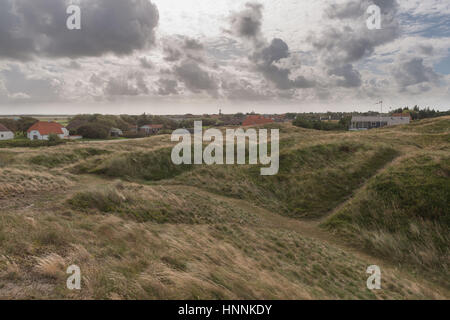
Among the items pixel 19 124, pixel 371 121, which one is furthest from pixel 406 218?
pixel 19 124

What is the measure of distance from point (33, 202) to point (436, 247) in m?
17.1

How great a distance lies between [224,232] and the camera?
976cm

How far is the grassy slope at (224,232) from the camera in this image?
178 inches

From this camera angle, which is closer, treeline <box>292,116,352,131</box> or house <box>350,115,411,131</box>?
treeline <box>292,116,352,131</box>

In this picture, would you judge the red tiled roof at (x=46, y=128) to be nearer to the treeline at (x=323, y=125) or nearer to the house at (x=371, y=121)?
the treeline at (x=323, y=125)

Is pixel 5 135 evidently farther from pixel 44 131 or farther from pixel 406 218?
pixel 406 218

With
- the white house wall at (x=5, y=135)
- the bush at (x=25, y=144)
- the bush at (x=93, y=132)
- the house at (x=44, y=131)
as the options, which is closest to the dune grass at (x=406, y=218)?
the bush at (x=25, y=144)

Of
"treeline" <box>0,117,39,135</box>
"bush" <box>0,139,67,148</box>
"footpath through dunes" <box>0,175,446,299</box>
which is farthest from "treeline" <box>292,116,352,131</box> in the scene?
"treeline" <box>0,117,39,135</box>

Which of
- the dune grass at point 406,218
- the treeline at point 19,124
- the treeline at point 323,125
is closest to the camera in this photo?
the dune grass at point 406,218

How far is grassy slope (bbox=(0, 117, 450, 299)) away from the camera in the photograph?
4.52m

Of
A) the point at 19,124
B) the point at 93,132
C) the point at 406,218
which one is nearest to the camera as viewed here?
the point at 406,218

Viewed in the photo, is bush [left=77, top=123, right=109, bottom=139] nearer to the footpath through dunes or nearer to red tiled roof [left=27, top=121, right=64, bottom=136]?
red tiled roof [left=27, top=121, right=64, bottom=136]

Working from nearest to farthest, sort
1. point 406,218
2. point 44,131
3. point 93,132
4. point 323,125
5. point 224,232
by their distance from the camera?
point 224,232
point 406,218
point 44,131
point 93,132
point 323,125
